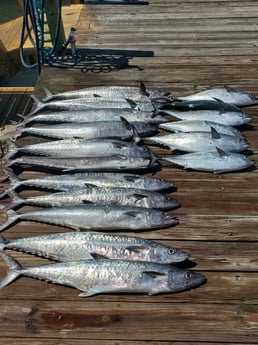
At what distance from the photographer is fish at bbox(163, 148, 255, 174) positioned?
14.6 ft

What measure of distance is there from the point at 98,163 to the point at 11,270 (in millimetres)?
1472

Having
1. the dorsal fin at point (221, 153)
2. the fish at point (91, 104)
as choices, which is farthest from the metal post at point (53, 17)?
the dorsal fin at point (221, 153)

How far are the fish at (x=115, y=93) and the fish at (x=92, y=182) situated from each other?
1.64 metres

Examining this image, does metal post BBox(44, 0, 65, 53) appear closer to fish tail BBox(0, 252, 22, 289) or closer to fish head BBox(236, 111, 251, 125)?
fish head BBox(236, 111, 251, 125)

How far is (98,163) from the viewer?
4.43m

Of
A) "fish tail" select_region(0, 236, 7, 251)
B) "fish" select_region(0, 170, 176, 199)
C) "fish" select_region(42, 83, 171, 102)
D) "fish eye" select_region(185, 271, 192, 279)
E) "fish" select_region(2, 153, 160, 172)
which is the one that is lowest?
"fish tail" select_region(0, 236, 7, 251)

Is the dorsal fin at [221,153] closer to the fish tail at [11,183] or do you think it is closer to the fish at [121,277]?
the fish at [121,277]

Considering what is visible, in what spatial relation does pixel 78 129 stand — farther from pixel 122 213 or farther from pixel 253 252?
pixel 253 252

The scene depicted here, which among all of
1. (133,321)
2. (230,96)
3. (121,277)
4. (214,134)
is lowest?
(133,321)

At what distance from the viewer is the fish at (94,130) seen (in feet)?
15.9

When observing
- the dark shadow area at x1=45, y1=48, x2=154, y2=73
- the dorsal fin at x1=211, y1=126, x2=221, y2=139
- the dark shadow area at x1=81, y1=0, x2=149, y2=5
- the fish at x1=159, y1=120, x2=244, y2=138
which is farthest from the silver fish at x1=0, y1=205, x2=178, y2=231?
the dark shadow area at x1=81, y1=0, x2=149, y2=5

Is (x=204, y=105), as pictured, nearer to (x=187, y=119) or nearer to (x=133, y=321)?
(x=187, y=119)

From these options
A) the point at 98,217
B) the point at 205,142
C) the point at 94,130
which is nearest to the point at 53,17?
Result: the point at 94,130

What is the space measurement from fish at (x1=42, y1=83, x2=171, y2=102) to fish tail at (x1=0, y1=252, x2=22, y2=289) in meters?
2.77
